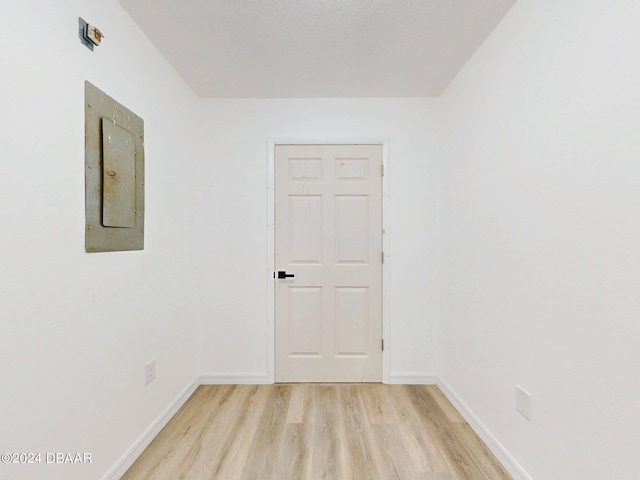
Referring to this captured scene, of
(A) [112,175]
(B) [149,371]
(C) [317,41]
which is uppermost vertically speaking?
(C) [317,41]

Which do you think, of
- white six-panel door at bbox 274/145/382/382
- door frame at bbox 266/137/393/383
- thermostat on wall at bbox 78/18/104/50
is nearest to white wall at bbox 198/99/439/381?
door frame at bbox 266/137/393/383

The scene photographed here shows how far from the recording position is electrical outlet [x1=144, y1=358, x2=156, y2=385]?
6.75 feet

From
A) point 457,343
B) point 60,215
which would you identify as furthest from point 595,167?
point 60,215

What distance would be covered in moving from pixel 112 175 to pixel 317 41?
4.68 ft

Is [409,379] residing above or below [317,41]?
below

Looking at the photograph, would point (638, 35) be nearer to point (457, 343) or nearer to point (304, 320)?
point (457, 343)

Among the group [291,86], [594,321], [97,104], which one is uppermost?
[291,86]

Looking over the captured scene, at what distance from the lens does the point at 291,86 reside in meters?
2.73

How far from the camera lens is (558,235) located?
1.47m

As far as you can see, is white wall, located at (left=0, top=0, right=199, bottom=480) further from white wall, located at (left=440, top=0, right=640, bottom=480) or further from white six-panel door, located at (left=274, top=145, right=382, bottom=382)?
white wall, located at (left=440, top=0, right=640, bottom=480)

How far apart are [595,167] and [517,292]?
73cm

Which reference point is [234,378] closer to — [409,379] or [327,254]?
[327,254]

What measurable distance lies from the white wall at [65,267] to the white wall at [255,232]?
745 millimetres

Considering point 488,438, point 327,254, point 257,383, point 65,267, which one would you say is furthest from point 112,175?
point 488,438
